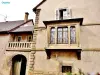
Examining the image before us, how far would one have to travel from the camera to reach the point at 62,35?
17.4m

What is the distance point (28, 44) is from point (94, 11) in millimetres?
8210

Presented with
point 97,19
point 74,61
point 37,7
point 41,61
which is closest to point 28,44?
point 41,61

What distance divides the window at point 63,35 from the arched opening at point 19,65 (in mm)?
5377

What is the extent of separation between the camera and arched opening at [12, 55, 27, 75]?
20.2m

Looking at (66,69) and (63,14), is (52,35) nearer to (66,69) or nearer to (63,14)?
(63,14)

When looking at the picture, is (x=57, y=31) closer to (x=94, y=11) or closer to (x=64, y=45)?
(x=64, y=45)

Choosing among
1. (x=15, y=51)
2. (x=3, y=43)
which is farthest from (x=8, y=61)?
(x=3, y=43)

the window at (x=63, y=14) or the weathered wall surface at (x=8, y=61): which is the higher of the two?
the window at (x=63, y=14)

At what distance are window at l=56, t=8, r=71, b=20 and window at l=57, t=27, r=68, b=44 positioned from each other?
4.87 ft

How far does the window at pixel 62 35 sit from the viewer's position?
56.4 ft

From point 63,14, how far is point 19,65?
809 centimetres

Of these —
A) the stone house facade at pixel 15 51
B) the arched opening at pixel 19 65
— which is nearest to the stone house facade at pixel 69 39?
the stone house facade at pixel 15 51

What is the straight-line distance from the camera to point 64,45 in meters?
16.9

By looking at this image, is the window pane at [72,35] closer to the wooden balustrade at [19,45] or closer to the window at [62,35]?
the window at [62,35]
